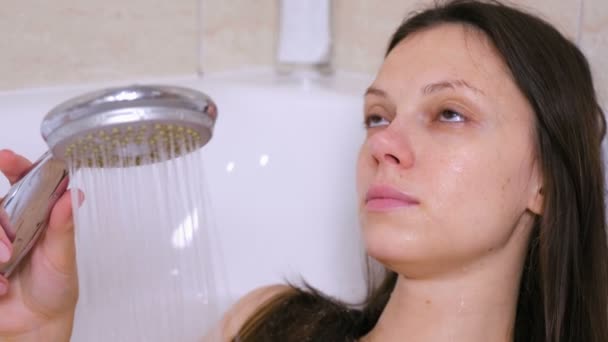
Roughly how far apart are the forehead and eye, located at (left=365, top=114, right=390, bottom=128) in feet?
0.13

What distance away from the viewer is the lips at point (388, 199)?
768 millimetres

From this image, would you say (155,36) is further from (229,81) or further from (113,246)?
(113,246)

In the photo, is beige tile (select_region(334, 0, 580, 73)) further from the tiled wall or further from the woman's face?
the woman's face

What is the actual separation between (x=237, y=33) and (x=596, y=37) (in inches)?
23.5

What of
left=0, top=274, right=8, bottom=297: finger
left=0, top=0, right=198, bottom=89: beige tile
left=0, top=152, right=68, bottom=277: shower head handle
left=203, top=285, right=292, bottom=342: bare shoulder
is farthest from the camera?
left=0, top=0, right=198, bottom=89: beige tile

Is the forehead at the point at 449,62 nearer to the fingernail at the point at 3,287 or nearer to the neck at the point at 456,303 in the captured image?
the neck at the point at 456,303

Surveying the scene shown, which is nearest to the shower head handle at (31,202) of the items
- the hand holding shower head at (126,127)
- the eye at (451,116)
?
the hand holding shower head at (126,127)

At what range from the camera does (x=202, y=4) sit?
1.35m

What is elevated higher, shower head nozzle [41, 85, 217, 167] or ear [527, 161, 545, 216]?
shower head nozzle [41, 85, 217, 167]

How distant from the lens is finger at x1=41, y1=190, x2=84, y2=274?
77 centimetres

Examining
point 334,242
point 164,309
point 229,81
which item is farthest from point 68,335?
point 229,81

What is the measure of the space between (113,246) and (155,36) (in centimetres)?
60

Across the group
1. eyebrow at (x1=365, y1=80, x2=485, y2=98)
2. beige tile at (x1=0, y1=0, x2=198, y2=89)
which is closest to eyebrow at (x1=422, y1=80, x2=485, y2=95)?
eyebrow at (x1=365, y1=80, x2=485, y2=98)

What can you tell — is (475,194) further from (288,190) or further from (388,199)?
(288,190)
